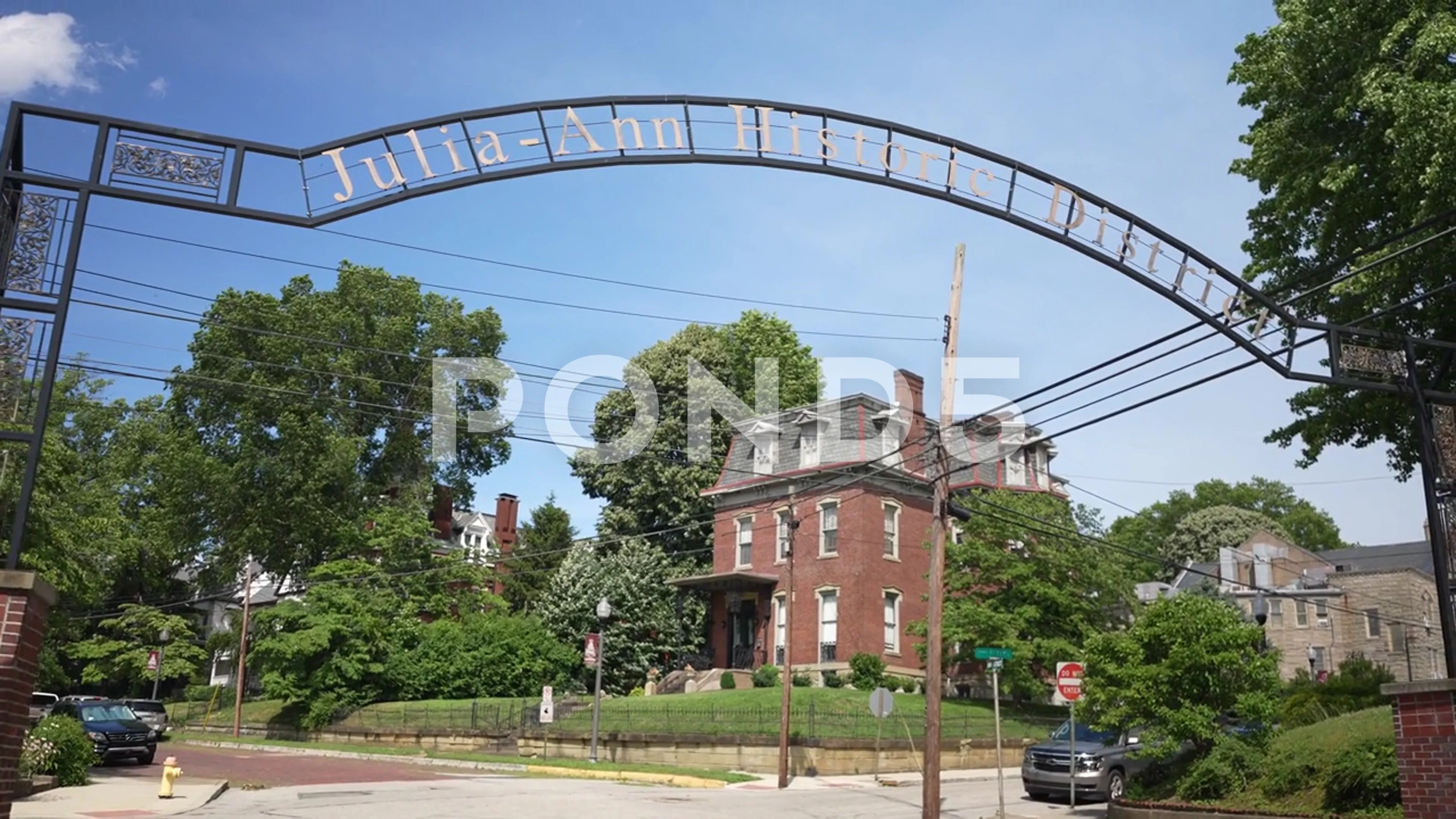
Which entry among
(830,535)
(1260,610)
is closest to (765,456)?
(830,535)

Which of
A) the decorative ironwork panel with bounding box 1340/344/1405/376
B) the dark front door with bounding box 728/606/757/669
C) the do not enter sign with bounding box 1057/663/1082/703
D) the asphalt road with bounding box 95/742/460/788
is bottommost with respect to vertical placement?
the asphalt road with bounding box 95/742/460/788

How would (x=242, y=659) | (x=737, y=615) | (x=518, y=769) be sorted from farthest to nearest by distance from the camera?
1. (x=737, y=615)
2. (x=242, y=659)
3. (x=518, y=769)

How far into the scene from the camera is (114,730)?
28.5 m

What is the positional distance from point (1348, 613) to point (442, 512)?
50476 mm

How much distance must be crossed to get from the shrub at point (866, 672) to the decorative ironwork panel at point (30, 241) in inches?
1297

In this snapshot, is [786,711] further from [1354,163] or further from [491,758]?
[1354,163]

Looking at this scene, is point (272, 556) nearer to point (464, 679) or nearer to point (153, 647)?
point (153, 647)

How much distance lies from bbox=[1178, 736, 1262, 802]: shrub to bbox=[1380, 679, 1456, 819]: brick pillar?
6547mm

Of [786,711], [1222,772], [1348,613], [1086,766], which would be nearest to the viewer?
[1222,772]

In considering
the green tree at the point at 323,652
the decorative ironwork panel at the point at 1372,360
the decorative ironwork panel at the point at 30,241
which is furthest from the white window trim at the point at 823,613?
the decorative ironwork panel at the point at 30,241

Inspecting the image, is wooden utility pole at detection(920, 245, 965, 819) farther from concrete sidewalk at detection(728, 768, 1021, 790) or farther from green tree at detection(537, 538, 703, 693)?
green tree at detection(537, 538, 703, 693)

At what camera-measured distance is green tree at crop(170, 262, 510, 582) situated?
A: 176ft

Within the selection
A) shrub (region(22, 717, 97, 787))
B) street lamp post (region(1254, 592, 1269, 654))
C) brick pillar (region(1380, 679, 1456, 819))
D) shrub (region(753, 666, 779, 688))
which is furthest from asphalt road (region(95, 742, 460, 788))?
street lamp post (region(1254, 592, 1269, 654))

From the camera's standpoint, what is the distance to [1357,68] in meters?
23.9
